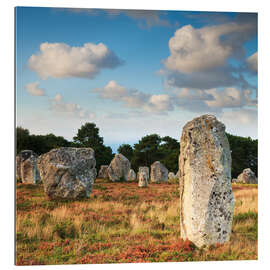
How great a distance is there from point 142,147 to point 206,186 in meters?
41.8

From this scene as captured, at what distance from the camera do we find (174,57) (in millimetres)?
10906

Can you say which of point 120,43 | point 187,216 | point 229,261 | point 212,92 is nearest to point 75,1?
point 120,43

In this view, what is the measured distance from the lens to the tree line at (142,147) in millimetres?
31141

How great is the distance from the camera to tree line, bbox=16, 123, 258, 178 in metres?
31.1

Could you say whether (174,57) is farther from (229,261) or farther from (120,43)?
(229,261)

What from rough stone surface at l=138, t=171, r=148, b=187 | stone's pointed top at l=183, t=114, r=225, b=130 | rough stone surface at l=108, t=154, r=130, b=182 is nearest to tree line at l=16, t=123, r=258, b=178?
rough stone surface at l=108, t=154, r=130, b=182

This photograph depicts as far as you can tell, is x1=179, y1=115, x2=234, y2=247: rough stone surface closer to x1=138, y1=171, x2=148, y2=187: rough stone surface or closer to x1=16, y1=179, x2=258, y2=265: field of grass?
x1=16, y1=179, x2=258, y2=265: field of grass

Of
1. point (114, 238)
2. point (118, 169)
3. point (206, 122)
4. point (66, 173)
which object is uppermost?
point (206, 122)

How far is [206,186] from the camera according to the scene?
7352mm

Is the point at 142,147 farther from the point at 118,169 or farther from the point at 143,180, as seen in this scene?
the point at 143,180

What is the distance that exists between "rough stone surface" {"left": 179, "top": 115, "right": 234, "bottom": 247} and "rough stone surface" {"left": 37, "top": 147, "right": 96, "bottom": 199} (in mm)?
8236

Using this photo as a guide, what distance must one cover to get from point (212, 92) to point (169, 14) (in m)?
2.98

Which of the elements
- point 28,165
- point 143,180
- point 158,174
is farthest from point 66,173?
point 158,174

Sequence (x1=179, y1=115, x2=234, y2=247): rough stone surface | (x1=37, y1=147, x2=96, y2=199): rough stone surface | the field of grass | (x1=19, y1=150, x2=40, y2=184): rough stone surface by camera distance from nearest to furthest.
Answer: (x1=179, y1=115, x2=234, y2=247): rough stone surface → the field of grass → (x1=37, y1=147, x2=96, y2=199): rough stone surface → (x1=19, y1=150, x2=40, y2=184): rough stone surface
